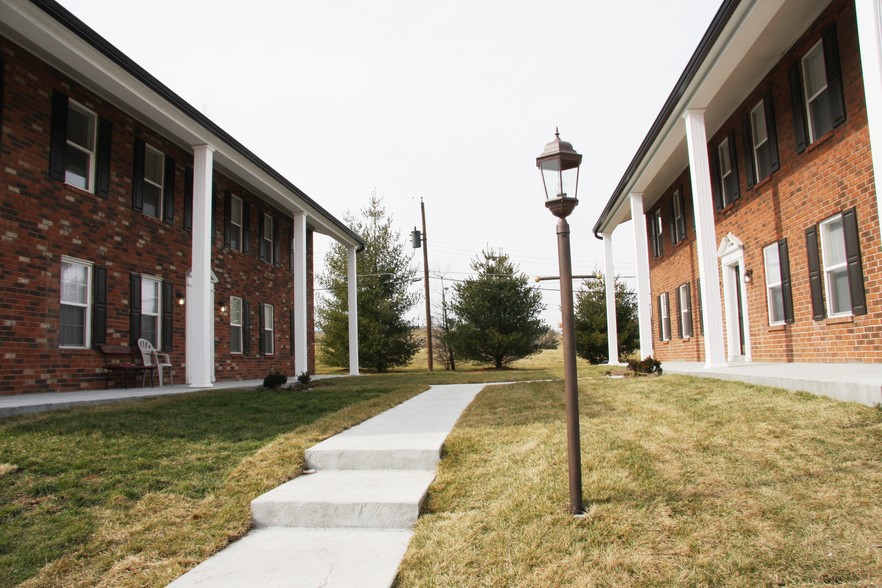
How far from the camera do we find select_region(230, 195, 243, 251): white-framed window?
13.4 m

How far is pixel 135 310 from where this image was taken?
→ 9688 millimetres

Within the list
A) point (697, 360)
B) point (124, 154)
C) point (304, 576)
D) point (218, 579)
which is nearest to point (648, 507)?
point (304, 576)

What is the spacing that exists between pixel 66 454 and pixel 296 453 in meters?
1.71

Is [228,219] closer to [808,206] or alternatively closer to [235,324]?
[235,324]

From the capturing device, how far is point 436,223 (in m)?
28.2

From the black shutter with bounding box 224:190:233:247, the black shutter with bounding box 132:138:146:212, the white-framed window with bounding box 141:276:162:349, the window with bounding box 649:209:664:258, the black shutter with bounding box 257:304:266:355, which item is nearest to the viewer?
the black shutter with bounding box 132:138:146:212

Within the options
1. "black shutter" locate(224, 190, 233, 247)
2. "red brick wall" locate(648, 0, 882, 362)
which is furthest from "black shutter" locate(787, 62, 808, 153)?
"black shutter" locate(224, 190, 233, 247)

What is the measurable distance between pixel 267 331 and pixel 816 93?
42.5 feet

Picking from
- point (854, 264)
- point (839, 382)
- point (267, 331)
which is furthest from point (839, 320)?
point (267, 331)

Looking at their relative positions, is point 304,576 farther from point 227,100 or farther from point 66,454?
point 227,100

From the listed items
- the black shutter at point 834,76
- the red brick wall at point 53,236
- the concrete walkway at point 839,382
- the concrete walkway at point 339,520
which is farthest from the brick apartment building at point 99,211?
the black shutter at point 834,76

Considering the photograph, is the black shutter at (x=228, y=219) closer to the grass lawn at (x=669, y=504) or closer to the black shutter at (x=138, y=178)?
the black shutter at (x=138, y=178)

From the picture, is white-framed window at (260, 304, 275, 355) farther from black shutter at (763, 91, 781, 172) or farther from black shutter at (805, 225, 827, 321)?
black shutter at (805, 225, 827, 321)

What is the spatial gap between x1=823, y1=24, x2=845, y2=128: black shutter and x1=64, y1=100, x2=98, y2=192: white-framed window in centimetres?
1066
